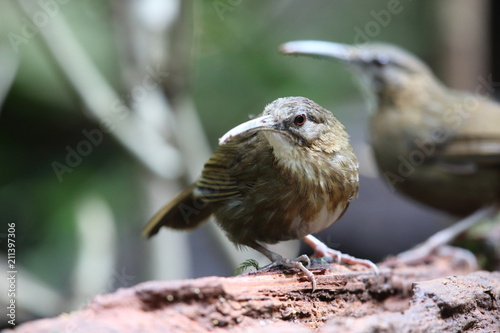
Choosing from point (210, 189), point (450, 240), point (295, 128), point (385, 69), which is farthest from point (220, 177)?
point (385, 69)

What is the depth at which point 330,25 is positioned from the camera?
23.7ft

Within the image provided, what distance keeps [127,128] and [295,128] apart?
2609mm

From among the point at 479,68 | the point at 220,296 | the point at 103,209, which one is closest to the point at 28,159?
the point at 103,209

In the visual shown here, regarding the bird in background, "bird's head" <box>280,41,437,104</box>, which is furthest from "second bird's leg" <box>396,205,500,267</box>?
"bird's head" <box>280,41,437,104</box>

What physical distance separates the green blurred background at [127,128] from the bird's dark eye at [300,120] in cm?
98

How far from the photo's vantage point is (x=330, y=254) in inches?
90.9

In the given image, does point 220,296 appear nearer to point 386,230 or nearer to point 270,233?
point 270,233

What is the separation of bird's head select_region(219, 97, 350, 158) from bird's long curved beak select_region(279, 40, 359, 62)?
1.44m

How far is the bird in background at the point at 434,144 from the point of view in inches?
155

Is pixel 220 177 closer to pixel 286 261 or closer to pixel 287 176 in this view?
pixel 287 176

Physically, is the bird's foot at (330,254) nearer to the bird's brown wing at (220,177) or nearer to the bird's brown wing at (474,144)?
the bird's brown wing at (220,177)

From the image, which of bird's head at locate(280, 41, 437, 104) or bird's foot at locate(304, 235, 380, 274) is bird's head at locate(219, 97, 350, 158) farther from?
bird's head at locate(280, 41, 437, 104)

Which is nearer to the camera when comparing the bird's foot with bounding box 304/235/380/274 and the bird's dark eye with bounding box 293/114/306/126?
the bird's dark eye with bounding box 293/114/306/126

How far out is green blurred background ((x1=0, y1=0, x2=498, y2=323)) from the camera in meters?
4.05
